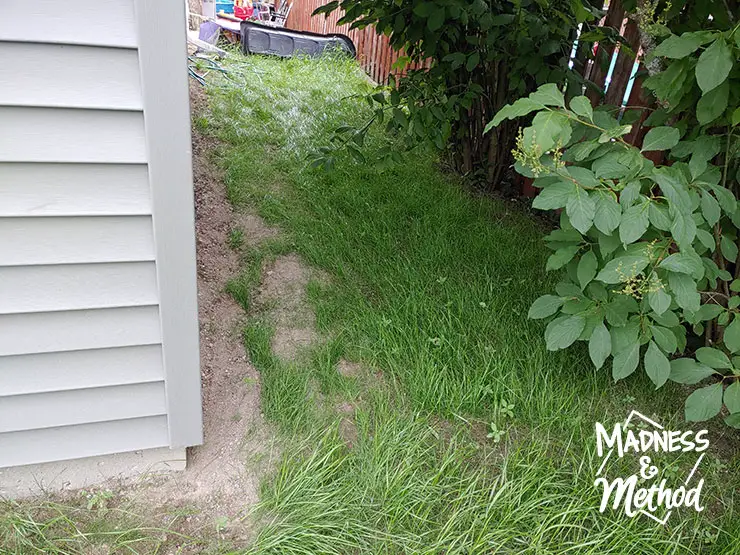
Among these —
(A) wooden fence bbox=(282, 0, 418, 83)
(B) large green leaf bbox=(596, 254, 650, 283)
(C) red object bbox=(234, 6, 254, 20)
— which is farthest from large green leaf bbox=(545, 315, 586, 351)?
(C) red object bbox=(234, 6, 254, 20)

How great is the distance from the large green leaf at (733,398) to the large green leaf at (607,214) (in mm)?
632

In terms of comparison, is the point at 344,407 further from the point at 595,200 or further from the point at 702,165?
the point at 702,165

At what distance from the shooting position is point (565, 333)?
1.76 metres

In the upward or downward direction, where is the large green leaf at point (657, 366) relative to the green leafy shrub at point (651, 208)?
downward

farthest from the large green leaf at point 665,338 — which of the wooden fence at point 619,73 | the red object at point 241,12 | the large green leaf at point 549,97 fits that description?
the red object at point 241,12

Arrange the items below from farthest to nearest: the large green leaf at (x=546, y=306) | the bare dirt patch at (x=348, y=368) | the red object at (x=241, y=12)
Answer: the red object at (x=241, y=12)
the bare dirt patch at (x=348, y=368)
the large green leaf at (x=546, y=306)

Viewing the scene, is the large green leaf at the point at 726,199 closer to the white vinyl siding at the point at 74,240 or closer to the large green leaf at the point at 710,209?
the large green leaf at the point at 710,209

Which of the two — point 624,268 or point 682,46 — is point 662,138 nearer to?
point 682,46

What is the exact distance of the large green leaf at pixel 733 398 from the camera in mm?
1590

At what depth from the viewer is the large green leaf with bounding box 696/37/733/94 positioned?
4.39 feet

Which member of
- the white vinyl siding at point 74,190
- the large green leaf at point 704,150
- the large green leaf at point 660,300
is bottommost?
the large green leaf at point 660,300

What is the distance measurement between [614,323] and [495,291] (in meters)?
0.84

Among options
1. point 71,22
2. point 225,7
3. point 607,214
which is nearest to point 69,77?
point 71,22

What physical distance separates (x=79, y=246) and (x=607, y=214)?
134 centimetres
